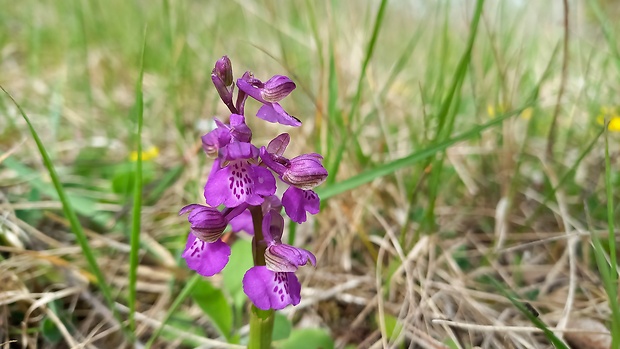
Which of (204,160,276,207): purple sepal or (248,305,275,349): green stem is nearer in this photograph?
(204,160,276,207): purple sepal

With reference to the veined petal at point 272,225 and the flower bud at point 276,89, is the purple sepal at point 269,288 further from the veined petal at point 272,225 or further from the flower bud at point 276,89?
the flower bud at point 276,89

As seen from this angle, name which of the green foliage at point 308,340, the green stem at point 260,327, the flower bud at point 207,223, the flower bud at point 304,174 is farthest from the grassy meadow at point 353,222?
the flower bud at point 304,174

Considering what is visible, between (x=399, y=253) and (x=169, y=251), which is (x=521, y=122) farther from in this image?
(x=169, y=251)

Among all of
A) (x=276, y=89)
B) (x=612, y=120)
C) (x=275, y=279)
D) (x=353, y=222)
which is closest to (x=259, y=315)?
(x=275, y=279)

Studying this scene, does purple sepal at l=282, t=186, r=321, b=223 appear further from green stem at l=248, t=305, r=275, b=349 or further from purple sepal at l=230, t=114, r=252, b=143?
green stem at l=248, t=305, r=275, b=349

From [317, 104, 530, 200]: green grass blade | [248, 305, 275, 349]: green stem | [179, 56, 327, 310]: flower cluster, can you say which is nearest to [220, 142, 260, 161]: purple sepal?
[179, 56, 327, 310]: flower cluster

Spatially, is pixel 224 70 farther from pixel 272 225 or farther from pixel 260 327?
pixel 260 327

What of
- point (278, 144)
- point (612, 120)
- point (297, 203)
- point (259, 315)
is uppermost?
point (612, 120)
